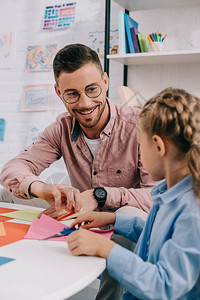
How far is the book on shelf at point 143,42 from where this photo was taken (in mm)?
2166

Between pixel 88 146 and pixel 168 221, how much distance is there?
2.81 ft

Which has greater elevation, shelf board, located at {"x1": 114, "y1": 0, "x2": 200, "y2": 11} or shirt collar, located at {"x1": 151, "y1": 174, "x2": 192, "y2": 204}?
shelf board, located at {"x1": 114, "y1": 0, "x2": 200, "y2": 11}

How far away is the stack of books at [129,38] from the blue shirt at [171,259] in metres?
1.53

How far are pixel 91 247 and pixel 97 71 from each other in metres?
0.88

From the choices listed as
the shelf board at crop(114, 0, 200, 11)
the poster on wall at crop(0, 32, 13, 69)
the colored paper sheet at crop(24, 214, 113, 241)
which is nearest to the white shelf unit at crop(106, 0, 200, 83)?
the shelf board at crop(114, 0, 200, 11)

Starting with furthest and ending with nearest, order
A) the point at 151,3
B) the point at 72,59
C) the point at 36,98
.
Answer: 1. the point at 36,98
2. the point at 151,3
3. the point at 72,59

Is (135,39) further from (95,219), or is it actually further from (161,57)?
(95,219)

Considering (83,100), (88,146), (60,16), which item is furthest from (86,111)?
(60,16)

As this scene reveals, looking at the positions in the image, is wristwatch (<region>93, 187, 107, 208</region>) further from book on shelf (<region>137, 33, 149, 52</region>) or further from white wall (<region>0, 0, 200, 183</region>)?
white wall (<region>0, 0, 200, 183</region>)

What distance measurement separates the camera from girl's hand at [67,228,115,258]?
2.62 feet

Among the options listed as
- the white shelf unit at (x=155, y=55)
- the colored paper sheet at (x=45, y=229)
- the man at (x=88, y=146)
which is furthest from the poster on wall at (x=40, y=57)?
the colored paper sheet at (x=45, y=229)

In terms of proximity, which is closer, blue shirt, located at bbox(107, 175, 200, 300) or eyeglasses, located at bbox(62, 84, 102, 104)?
blue shirt, located at bbox(107, 175, 200, 300)

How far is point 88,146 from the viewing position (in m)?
1.62

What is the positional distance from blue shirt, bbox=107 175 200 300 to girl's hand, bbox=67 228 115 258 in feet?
0.06
